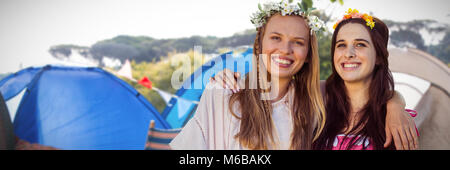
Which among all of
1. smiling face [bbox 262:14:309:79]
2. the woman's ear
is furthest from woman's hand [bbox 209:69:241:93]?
the woman's ear

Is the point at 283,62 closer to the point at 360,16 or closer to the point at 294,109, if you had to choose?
the point at 294,109

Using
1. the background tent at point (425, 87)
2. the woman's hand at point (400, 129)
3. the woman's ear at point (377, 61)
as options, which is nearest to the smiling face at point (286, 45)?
the woman's ear at point (377, 61)

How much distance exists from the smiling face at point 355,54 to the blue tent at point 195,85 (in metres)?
2.15

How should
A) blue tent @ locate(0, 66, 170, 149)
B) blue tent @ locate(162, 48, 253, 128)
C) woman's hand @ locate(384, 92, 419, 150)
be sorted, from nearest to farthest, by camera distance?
woman's hand @ locate(384, 92, 419, 150) → blue tent @ locate(162, 48, 253, 128) → blue tent @ locate(0, 66, 170, 149)

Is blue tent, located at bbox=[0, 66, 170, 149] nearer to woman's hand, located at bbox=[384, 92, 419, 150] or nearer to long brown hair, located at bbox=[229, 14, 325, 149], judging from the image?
long brown hair, located at bbox=[229, 14, 325, 149]

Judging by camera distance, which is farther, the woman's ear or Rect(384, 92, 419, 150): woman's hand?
the woman's ear

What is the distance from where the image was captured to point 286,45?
1802 millimetres

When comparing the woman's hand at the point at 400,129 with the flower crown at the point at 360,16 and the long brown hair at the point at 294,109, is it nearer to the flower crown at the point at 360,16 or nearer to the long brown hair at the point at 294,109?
the long brown hair at the point at 294,109

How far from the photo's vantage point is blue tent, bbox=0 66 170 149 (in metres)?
4.29

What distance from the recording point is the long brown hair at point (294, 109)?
176cm

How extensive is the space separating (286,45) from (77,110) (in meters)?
3.44

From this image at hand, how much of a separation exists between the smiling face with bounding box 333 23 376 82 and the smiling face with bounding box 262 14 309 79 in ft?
0.67
